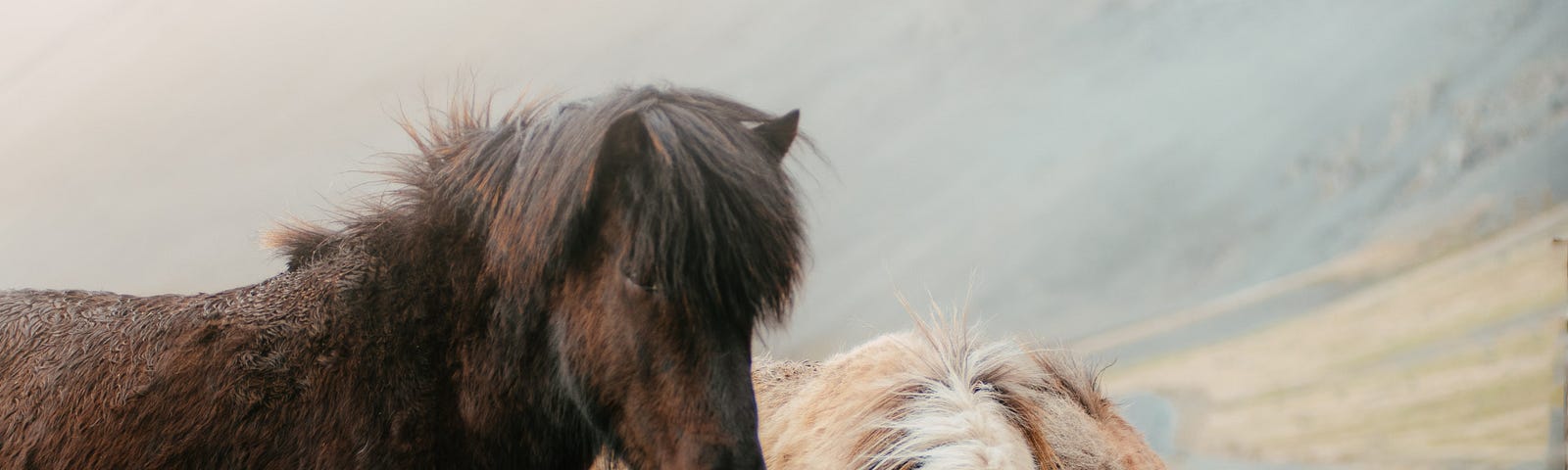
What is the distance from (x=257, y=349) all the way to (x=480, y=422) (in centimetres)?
32

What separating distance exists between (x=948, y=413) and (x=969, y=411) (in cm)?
4

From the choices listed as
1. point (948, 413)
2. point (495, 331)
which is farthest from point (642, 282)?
point (948, 413)

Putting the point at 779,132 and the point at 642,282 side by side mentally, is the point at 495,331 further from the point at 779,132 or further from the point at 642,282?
the point at 779,132

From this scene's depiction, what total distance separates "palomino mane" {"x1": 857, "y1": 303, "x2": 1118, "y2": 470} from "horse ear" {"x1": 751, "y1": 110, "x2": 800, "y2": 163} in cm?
48

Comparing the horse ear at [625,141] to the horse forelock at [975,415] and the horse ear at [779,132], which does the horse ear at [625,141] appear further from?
the horse forelock at [975,415]

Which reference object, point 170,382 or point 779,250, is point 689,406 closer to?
point 779,250

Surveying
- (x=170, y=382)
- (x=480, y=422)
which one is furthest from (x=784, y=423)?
(x=170, y=382)

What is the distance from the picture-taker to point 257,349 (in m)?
1.38

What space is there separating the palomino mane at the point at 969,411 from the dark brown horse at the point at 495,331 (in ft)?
1.01

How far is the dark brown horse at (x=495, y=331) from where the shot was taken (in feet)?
4.16

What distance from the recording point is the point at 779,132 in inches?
60.1

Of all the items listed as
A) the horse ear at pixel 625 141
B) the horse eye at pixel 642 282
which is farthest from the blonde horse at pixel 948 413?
the horse ear at pixel 625 141

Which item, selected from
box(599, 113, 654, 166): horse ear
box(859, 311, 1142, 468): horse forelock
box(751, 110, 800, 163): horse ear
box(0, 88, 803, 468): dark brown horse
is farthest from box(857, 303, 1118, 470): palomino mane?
box(599, 113, 654, 166): horse ear

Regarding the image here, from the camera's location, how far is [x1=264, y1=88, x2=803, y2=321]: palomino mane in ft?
4.14
